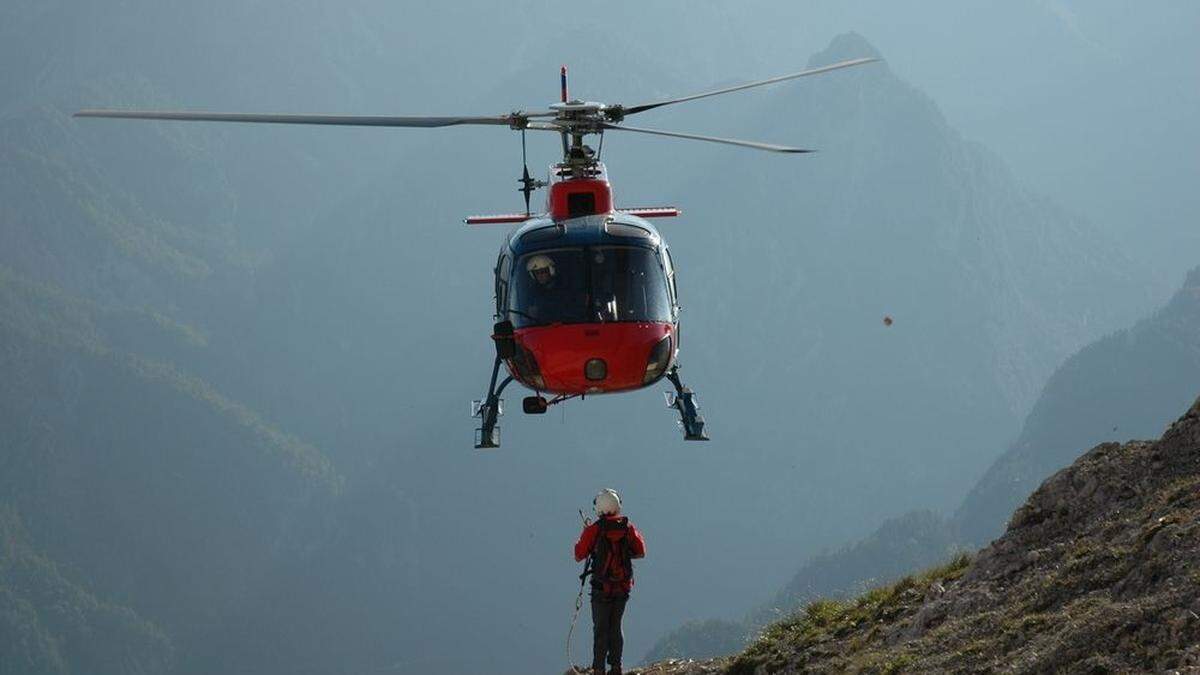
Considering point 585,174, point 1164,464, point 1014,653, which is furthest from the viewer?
point 585,174

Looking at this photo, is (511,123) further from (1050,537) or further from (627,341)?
(1050,537)

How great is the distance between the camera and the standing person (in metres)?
14.9

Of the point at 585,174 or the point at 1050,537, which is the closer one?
the point at 1050,537

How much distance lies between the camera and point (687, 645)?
184 metres

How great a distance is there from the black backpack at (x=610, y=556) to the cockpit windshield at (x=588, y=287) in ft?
13.3

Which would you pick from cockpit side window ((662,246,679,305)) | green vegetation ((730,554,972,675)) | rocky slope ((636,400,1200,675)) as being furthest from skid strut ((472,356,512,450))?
green vegetation ((730,554,972,675))

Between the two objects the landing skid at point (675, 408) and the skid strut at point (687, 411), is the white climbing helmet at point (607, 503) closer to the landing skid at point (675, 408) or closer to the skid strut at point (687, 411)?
the landing skid at point (675, 408)

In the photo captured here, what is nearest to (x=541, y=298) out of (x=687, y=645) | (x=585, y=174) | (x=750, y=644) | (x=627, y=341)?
(x=627, y=341)

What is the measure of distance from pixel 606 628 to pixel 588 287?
5019 mm

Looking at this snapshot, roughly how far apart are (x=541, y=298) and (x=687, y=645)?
557ft

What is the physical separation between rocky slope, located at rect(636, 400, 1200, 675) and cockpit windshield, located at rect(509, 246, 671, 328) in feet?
16.9

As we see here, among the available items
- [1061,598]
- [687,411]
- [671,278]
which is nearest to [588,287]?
[671,278]

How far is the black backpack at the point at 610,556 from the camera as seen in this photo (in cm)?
1491

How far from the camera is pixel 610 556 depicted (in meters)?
15.0
